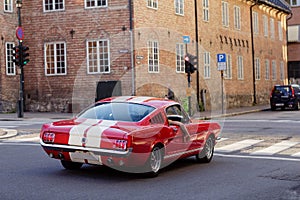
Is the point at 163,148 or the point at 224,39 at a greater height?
the point at 224,39

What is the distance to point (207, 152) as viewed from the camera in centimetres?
1219

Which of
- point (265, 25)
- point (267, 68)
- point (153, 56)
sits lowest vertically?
point (267, 68)

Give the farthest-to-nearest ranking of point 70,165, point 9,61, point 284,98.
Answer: point 284,98 < point 9,61 < point 70,165

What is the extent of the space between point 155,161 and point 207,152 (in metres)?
2.42

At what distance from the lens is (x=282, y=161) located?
12.3m

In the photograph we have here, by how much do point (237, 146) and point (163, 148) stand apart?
5.58 m

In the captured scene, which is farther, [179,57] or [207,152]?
[179,57]

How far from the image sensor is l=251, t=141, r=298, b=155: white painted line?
13.9 metres

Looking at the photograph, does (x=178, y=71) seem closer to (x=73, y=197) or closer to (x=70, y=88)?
(x=70, y=88)

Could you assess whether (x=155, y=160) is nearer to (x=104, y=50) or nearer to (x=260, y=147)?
(x=260, y=147)

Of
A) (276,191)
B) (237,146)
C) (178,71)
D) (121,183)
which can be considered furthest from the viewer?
(178,71)

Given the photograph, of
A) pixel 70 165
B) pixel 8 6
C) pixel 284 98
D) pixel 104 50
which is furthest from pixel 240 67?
pixel 70 165

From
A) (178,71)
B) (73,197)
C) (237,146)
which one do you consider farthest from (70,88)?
(73,197)

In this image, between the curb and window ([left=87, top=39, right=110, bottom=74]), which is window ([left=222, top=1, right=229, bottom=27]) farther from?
the curb
